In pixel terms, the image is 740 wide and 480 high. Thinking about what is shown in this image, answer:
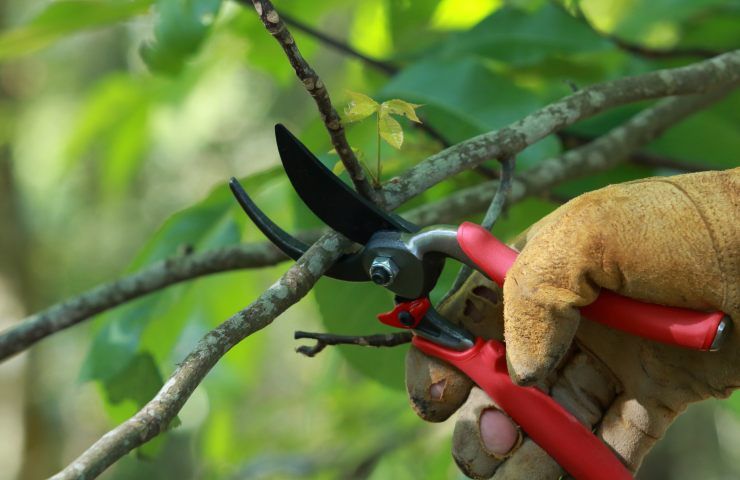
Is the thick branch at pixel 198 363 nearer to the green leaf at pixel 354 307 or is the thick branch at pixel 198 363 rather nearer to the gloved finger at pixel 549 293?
the gloved finger at pixel 549 293

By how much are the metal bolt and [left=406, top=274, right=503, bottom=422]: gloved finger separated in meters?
0.07

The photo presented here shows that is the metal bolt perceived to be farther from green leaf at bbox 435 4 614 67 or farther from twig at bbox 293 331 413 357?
green leaf at bbox 435 4 614 67

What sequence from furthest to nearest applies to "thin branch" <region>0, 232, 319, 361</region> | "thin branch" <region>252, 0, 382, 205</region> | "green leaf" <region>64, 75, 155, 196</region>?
1. "green leaf" <region>64, 75, 155, 196</region>
2. "thin branch" <region>0, 232, 319, 361</region>
3. "thin branch" <region>252, 0, 382, 205</region>

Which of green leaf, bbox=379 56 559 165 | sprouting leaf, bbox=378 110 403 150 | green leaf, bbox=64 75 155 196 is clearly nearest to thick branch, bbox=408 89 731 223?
green leaf, bbox=379 56 559 165

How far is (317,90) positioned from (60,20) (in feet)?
2.77

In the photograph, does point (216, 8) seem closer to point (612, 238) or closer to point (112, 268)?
point (612, 238)

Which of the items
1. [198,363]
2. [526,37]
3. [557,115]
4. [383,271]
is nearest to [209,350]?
[198,363]

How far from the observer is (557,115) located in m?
0.83

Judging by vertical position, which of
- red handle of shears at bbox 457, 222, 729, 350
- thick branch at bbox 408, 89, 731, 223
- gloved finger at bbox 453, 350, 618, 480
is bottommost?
thick branch at bbox 408, 89, 731, 223

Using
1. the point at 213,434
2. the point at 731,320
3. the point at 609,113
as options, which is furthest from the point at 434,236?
the point at 213,434

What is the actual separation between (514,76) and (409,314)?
0.90m

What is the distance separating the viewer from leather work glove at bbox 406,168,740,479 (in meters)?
0.57

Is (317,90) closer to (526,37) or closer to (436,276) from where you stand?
(436,276)

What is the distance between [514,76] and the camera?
148 centimetres
